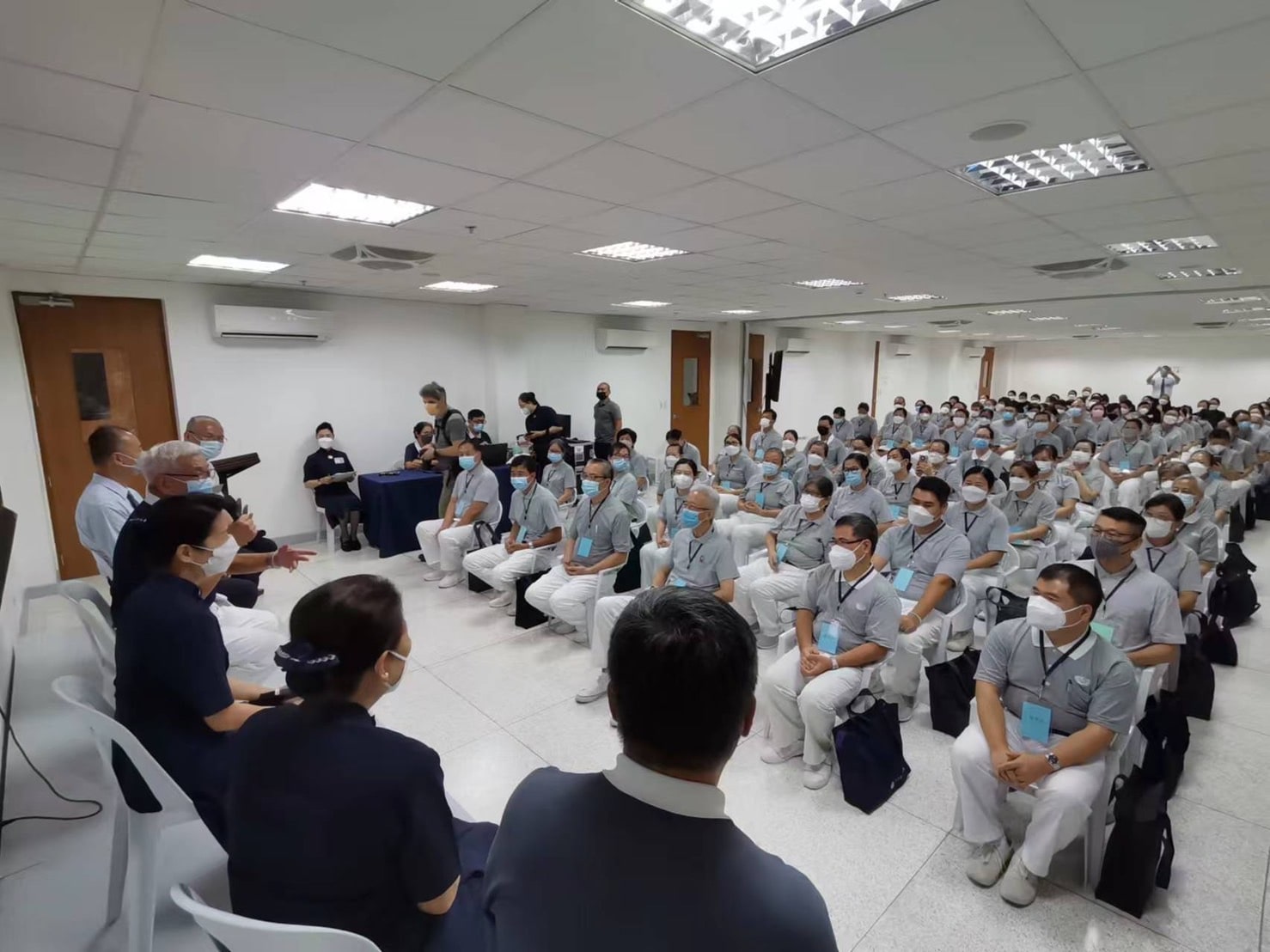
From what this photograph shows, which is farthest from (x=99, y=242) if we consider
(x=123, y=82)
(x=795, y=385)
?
(x=795, y=385)

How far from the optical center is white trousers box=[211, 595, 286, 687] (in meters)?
2.83

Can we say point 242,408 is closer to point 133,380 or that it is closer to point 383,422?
point 133,380

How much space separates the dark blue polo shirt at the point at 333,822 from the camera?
1055 mm

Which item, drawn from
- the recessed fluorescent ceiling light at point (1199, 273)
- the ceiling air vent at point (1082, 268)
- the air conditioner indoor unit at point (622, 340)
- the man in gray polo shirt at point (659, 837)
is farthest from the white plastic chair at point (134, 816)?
the air conditioner indoor unit at point (622, 340)

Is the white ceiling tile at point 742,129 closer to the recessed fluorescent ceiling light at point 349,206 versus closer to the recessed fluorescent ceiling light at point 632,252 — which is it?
the recessed fluorescent ceiling light at point 349,206

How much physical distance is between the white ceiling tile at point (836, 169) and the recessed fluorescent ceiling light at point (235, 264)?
3906mm

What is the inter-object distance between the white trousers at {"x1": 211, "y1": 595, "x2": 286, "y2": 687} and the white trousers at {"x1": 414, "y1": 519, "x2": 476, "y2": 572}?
2.10m

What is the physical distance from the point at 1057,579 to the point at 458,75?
2.60 meters

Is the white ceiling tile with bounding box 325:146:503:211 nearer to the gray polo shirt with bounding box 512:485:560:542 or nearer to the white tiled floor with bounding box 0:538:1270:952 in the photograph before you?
the gray polo shirt with bounding box 512:485:560:542

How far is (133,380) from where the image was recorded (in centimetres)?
535

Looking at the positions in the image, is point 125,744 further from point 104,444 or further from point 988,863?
point 988,863

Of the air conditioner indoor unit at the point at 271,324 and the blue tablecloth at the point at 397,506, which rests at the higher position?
the air conditioner indoor unit at the point at 271,324

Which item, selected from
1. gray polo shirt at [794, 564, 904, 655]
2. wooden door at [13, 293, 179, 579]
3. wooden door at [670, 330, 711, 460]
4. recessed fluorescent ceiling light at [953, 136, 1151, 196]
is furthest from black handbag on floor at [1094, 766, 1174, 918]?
wooden door at [670, 330, 711, 460]

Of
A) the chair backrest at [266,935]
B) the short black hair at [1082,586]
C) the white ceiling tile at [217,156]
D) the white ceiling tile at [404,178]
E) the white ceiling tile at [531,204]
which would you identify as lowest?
the chair backrest at [266,935]
